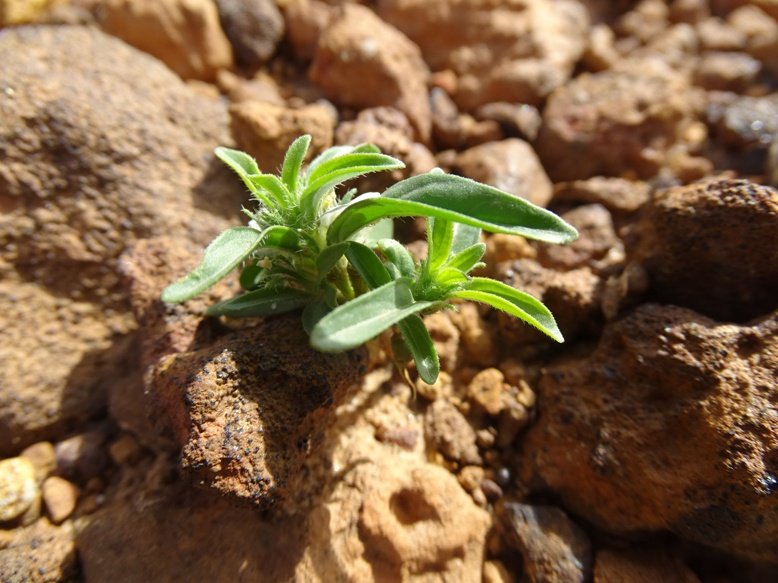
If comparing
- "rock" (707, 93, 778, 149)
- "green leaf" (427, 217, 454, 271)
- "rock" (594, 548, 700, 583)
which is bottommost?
"rock" (594, 548, 700, 583)

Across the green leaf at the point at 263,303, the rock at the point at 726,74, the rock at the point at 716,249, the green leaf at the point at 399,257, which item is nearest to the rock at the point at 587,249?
the rock at the point at 716,249

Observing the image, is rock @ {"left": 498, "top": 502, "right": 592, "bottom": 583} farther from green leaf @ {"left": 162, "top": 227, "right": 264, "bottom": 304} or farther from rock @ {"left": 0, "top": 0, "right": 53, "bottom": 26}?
rock @ {"left": 0, "top": 0, "right": 53, "bottom": 26}

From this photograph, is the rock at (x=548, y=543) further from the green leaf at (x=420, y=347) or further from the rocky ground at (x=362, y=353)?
the green leaf at (x=420, y=347)

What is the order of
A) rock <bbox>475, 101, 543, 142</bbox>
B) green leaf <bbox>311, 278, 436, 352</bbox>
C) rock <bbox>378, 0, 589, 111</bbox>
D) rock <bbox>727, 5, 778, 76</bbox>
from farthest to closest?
rock <bbox>727, 5, 778, 76</bbox> → rock <bbox>378, 0, 589, 111</bbox> → rock <bbox>475, 101, 543, 142</bbox> → green leaf <bbox>311, 278, 436, 352</bbox>

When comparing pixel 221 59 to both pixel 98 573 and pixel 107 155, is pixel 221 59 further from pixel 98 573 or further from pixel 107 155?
pixel 98 573

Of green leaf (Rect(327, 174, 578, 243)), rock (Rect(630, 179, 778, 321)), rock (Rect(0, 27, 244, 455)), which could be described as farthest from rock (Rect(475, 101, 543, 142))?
green leaf (Rect(327, 174, 578, 243))

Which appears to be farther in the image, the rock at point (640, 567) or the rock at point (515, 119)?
the rock at point (515, 119)
